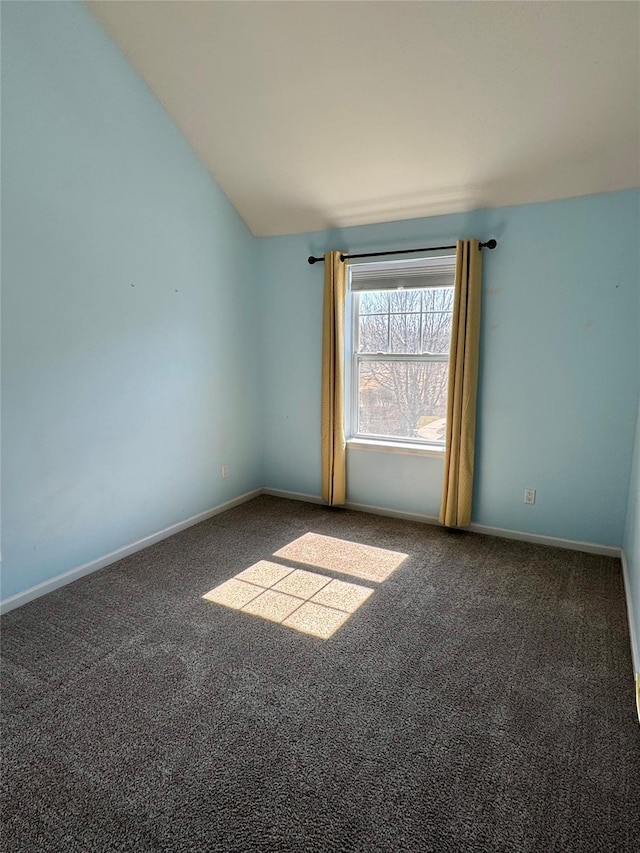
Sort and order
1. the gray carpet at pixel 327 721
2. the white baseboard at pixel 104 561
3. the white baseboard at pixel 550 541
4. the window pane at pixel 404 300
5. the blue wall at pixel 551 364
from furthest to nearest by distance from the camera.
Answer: the window pane at pixel 404 300 → the white baseboard at pixel 550 541 → the blue wall at pixel 551 364 → the white baseboard at pixel 104 561 → the gray carpet at pixel 327 721

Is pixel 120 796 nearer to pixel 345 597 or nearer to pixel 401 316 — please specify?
pixel 345 597

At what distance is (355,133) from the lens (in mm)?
2932

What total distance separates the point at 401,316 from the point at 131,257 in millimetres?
1991

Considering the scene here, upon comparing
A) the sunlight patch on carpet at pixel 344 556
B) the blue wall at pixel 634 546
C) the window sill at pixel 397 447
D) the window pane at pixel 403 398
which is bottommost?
the sunlight patch on carpet at pixel 344 556

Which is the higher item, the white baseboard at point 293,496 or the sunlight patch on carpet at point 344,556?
the white baseboard at point 293,496

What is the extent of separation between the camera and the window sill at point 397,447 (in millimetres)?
3607

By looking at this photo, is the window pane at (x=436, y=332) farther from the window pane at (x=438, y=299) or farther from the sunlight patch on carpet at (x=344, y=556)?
the sunlight patch on carpet at (x=344, y=556)

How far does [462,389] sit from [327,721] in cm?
231

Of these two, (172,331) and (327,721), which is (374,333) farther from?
(327,721)

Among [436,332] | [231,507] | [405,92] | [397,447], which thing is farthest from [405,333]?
[231,507]

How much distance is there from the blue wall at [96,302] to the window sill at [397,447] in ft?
3.85

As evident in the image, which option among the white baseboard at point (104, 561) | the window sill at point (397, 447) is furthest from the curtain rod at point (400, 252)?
the white baseboard at point (104, 561)

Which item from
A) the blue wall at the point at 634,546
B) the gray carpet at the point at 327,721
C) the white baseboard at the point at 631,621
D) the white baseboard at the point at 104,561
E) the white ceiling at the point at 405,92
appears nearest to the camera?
the gray carpet at the point at 327,721

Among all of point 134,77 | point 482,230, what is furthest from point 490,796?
point 134,77
